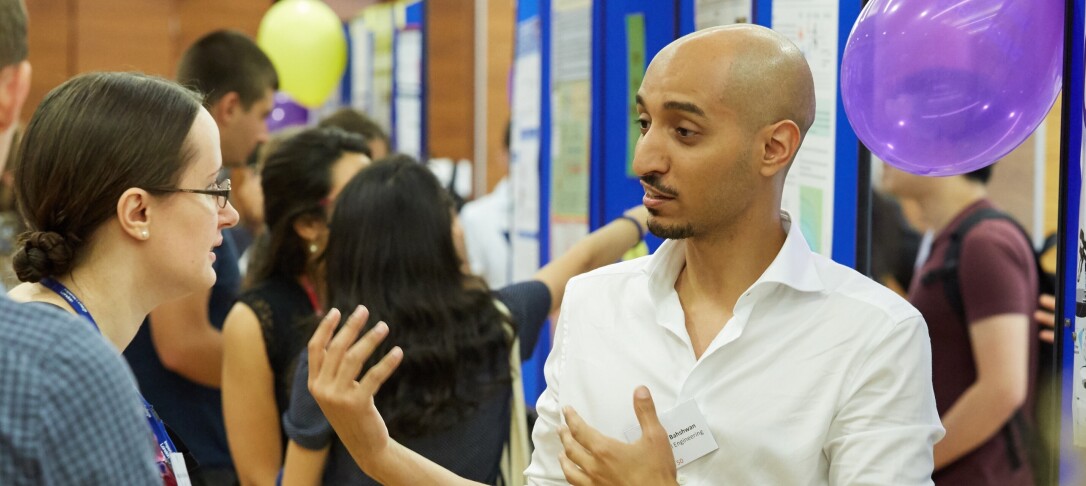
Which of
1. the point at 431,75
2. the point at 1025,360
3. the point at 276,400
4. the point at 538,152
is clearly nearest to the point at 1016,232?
the point at 1025,360

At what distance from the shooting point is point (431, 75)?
23.3ft

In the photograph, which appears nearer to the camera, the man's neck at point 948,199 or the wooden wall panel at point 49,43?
the man's neck at point 948,199

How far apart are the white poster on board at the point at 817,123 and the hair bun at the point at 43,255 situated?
54.0 inches

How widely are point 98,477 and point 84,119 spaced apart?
71cm

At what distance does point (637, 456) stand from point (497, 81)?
19.4 ft

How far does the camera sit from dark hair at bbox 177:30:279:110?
325cm

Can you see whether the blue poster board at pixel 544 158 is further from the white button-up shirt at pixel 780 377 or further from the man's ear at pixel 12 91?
the man's ear at pixel 12 91

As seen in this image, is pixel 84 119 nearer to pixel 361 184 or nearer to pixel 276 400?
pixel 361 184

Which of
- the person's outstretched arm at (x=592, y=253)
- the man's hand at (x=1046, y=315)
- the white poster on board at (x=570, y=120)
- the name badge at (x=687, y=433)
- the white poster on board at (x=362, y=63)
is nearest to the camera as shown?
the name badge at (x=687, y=433)

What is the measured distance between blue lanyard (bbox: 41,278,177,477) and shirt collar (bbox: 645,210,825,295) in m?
0.73

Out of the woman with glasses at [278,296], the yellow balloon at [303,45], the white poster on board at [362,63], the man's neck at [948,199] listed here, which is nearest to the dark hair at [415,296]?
the woman with glasses at [278,296]

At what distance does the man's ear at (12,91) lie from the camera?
95 centimetres

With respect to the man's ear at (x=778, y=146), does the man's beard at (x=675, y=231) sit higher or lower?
lower

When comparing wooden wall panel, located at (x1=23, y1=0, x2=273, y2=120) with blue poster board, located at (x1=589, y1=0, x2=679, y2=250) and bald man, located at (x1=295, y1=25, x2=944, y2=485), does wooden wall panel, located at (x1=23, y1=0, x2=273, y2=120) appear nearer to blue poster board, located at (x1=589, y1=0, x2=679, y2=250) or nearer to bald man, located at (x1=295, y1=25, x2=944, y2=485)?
blue poster board, located at (x1=589, y1=0, x2=679, y2=250)
